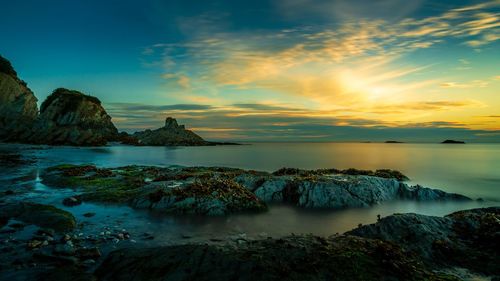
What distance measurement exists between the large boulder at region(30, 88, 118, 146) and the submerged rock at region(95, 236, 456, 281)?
130m

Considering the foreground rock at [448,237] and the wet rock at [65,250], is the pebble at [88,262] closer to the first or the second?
the wet rock at [65,250]

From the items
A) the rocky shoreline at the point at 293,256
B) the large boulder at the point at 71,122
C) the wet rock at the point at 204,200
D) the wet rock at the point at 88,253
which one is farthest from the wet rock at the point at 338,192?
the large boulder at the point at 71,122

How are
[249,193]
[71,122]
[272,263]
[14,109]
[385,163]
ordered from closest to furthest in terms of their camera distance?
[272,263], [249,193], [385,163], [14,109], [71,122]

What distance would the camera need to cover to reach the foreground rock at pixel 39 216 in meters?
14.9

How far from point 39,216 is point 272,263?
13.2m

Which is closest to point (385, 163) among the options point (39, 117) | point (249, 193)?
point (249, 193)

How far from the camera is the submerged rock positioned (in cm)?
905

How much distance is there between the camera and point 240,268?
372 inches

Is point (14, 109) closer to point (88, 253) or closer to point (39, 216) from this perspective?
point (39, 216)

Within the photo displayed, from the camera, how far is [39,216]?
615 inches

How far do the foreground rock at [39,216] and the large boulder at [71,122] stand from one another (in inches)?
4684

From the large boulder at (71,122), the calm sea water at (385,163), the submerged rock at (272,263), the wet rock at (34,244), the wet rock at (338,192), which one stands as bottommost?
the calm sea water at (385,163)

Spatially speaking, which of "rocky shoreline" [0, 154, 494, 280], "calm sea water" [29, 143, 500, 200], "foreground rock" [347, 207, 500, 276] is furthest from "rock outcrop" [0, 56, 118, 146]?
"foreground rock" [347, 207, 500, 276]

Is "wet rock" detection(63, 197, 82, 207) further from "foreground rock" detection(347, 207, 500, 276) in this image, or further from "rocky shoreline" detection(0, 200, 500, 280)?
"foreground rock" detection(347, 207, 500, 276)
